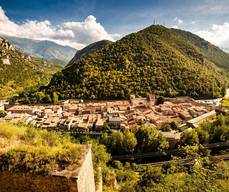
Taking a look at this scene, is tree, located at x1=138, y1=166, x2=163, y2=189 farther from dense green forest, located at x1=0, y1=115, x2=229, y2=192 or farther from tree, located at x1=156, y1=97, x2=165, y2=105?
tree, located at x1=156, y1=97, x2=165, y2=105

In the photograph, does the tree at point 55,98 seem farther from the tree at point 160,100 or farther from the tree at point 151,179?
the tree at point 151,179

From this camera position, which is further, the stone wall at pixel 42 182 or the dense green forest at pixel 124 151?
the dense green forest at pixel 124 151

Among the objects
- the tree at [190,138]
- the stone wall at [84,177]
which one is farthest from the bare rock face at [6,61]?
the stone wall at [84,177]

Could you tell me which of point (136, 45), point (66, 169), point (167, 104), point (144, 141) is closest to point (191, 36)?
point (136, 45)

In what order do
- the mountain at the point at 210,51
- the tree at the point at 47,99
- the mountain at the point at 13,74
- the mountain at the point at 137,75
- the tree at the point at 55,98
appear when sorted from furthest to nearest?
1. the mountain at the point at 210,51
2. the mountain at the point at 13,74
3. the mountain at the point at 137,75
4. the tree at the point at 47,99
5. the tree at the point at 55,98

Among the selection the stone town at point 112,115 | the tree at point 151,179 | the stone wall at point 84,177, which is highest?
the stone wall at point 84,177

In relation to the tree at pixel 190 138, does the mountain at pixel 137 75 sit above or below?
above

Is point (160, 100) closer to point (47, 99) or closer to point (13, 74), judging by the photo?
point (47, 99)
